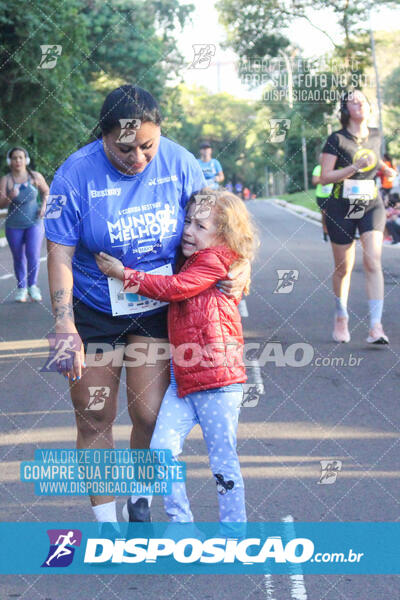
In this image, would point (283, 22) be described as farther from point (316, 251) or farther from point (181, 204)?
point (181, 204)

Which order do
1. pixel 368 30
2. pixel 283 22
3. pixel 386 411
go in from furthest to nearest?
pixel 368 30 < pixel 283 22 < pixel 386 411

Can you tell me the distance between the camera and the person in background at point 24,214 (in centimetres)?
1221

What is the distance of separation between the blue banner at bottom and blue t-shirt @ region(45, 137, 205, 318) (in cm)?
95

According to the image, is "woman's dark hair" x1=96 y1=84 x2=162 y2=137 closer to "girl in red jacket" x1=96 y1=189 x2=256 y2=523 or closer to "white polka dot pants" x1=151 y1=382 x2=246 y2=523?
"girl in red jacket" x1=96 y1=189 x2=256 y2=523

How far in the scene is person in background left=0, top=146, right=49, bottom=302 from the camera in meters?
12.2

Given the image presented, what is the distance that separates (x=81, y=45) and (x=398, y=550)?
29.4 m

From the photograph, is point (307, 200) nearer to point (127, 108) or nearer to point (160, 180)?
point (160, 180)

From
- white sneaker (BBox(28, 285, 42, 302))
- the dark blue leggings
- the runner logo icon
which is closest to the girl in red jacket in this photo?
the runner logo icon

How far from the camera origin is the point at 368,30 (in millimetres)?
46531

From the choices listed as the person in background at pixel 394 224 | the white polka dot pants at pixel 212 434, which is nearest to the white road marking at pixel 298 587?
the white polka dot pants at pixel 212 434

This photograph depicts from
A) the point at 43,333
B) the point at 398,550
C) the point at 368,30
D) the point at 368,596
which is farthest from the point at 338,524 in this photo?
the point at 368,30

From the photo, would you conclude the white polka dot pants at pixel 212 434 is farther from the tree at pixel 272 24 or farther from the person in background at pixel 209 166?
the tree at pixel 272 24

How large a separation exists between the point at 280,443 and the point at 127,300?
7.45 feet

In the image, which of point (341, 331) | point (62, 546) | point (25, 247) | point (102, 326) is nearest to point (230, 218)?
point (102, 326)
